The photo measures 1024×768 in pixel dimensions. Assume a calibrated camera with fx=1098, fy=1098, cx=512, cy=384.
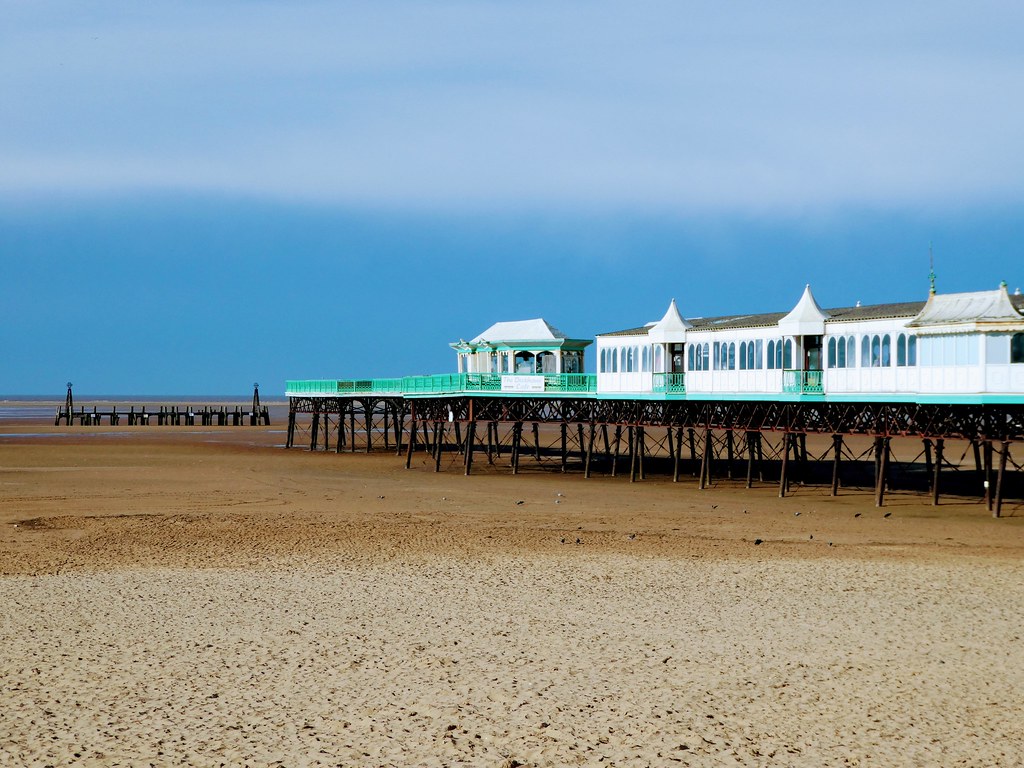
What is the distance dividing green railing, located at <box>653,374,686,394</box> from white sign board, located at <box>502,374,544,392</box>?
6716mm

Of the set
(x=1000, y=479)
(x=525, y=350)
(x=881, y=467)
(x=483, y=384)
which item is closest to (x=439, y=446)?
(x=483, y=384)

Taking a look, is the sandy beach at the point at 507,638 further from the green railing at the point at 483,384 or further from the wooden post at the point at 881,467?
the green railing at the point at 483,384

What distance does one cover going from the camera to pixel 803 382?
33312 millimetres

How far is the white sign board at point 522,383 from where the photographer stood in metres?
44.8

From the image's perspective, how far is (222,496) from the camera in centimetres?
3403

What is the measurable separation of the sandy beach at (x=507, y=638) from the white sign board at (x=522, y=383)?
1513 cm

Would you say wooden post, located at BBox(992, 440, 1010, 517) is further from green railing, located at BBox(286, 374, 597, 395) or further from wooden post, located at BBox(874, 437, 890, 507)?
green railing, located at BBox(286, 374, 597, 395)

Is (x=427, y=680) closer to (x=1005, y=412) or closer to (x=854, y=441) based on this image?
(x=1005, y=412)

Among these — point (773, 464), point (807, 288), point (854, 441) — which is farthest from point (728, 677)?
point (854, 441)

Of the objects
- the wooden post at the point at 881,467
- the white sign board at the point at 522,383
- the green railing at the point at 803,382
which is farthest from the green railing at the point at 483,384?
the wooden post at the point at 881,467

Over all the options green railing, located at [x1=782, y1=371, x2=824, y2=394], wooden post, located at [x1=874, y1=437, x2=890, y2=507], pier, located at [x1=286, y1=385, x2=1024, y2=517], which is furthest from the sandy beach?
green railing, located at [x1=782, y1=371, x2=824, y2=394]

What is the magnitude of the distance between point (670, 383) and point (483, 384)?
10.8 m

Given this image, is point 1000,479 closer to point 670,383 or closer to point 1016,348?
point 1016,348

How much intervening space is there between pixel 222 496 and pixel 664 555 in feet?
53.9
